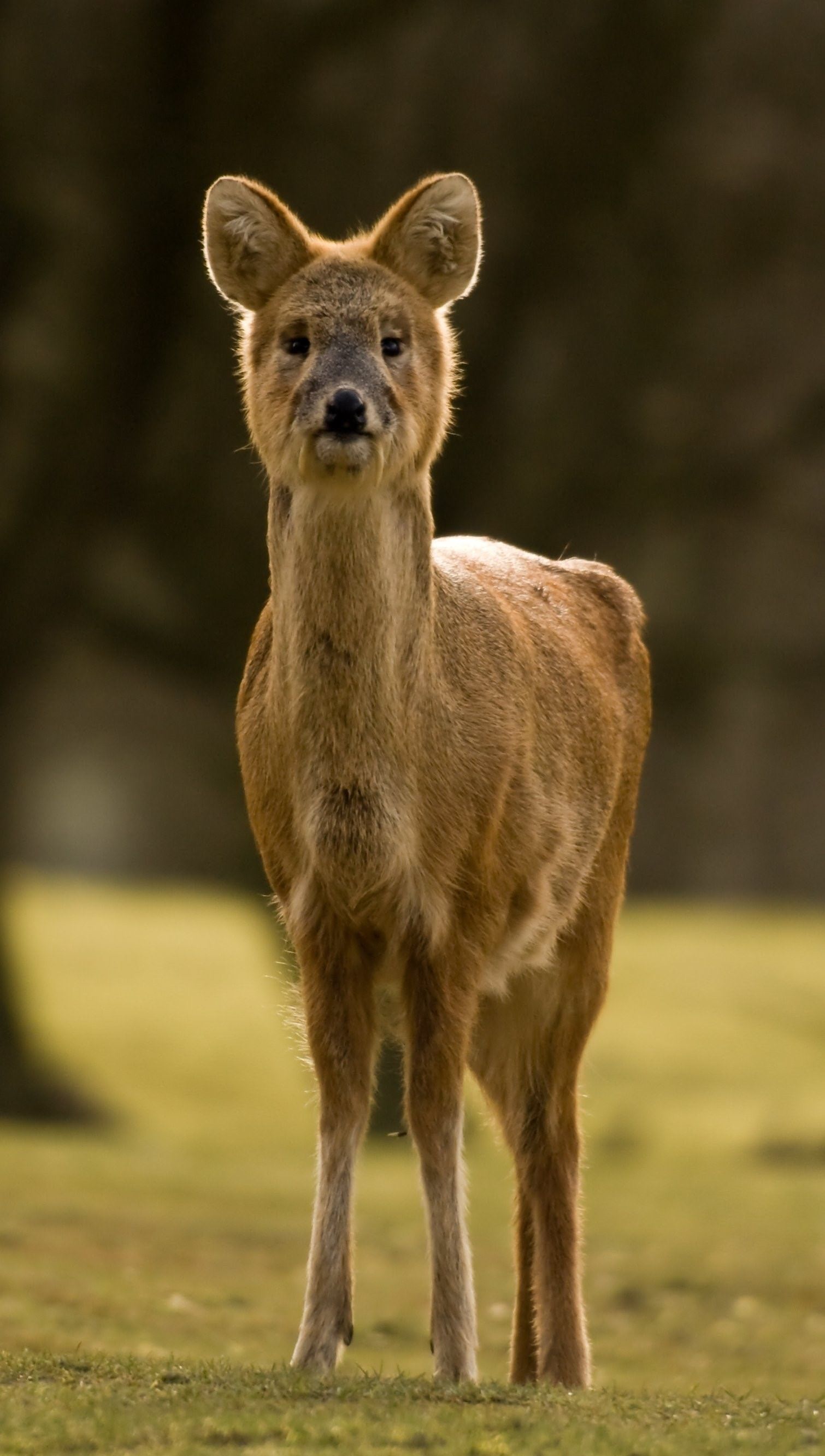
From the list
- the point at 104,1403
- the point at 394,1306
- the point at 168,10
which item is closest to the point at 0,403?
the point at 168,10

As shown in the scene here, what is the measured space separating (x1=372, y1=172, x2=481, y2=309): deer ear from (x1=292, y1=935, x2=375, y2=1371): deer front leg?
2074 millimetres

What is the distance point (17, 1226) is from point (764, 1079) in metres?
8.07

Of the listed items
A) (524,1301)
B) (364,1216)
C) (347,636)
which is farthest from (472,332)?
(347,636)

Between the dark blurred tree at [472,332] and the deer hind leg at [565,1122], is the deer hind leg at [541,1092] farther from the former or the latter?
the dark blurred tree at [472,332]

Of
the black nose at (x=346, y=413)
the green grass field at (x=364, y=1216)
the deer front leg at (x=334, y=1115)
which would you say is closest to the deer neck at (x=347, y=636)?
the black nose at (x=346, y=413)

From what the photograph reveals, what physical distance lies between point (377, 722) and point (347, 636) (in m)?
0.27

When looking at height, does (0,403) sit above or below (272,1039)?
above

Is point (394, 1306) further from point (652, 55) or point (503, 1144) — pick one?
point (652, 55)

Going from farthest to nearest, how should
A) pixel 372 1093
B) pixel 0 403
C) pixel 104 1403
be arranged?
pixel 0 403 → pixel 372 1093 → pixel 104 1403

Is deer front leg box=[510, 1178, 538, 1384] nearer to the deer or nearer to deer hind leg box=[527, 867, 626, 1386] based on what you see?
deer hind leg box=[527, 867, 626, 1386]

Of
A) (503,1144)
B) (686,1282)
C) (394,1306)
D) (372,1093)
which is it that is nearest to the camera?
(372,1093)

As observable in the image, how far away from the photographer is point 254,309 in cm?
662

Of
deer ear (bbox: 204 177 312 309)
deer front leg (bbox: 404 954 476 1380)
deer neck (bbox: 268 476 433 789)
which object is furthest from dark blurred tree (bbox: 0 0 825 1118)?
deer front leg (bbox: 404 954 476 1380)

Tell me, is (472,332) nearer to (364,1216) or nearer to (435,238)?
(364,1216)
